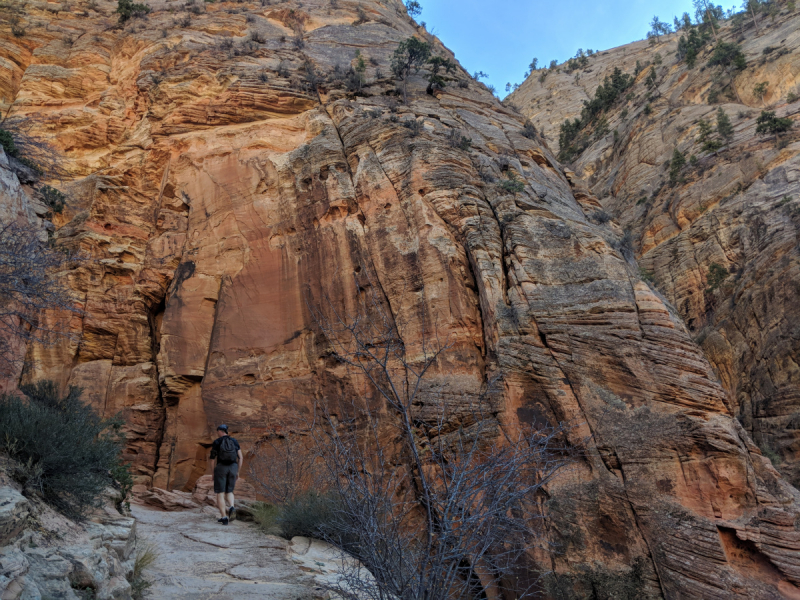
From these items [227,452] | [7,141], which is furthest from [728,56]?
[7,141]

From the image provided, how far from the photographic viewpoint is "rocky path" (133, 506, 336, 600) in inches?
209

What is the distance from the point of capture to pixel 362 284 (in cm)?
1331

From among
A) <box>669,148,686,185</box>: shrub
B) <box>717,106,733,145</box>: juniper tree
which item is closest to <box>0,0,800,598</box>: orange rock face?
<box>669,148,686,185</box>: shrub

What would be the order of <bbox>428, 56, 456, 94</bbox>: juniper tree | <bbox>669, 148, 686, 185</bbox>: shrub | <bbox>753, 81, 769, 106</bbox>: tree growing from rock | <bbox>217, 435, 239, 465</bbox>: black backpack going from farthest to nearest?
<bbox>753, 81, 769, 106</bbox>: tree growing from rock < <bbox>669, 148, 686, 185</bbox>: shrub < <bbox>428, 56, 456, 94</bbox>: juniper tree < <bbox>217, 435, 239, 465</bbox>: black backpack

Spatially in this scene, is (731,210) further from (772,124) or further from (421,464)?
(421,464)

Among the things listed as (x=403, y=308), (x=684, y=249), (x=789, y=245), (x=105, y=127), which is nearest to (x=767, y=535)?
(x=403, y=308)

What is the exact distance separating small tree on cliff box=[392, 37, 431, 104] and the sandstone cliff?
546 inches

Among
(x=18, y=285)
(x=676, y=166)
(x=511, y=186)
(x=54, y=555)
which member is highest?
(x=676, y=166)

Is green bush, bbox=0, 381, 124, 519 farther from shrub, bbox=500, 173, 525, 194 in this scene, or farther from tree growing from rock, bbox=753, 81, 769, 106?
tree growing from rock, bbox=753, 81, 769, 106

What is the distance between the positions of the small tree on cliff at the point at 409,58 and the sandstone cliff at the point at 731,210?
13880 millimetres

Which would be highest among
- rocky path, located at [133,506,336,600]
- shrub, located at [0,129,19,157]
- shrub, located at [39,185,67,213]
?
shrub, located at [39,185,67,213]

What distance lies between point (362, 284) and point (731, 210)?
19.1 metres

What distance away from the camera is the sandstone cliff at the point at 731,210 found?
18156 mm

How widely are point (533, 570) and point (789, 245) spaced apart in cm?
1758
